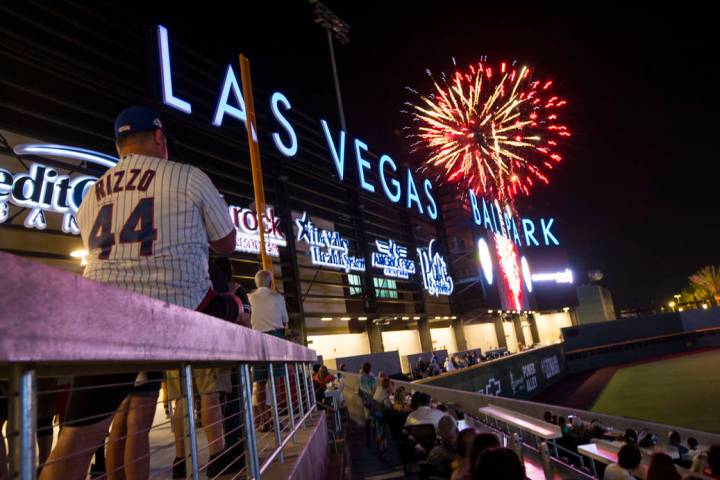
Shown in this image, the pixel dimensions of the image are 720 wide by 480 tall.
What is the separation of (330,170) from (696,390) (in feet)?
56.7

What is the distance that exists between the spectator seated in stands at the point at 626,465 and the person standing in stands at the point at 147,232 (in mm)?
4498

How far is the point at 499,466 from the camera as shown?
2090 mm

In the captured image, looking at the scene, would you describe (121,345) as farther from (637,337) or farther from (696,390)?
(637,337)

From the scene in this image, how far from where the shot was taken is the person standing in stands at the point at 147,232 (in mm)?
1750

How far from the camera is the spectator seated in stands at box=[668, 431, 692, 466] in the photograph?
24.2 feet

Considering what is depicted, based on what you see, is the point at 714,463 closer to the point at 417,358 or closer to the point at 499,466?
the point at 499,466

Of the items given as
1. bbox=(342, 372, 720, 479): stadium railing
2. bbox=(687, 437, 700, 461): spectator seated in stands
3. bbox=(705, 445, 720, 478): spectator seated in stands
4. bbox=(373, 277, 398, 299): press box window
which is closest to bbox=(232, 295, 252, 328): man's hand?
bbox=(342, 372, 720, 479): stadium railing

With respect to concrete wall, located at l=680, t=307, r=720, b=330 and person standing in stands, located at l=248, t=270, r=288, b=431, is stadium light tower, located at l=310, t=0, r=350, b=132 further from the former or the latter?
concrete wall, located at l=680, t=307, r=720, b=330

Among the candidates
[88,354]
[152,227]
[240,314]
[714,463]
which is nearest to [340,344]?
[714,463]

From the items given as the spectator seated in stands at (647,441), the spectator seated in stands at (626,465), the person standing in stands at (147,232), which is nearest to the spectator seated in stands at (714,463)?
the spectator seated in stands at (626,465)

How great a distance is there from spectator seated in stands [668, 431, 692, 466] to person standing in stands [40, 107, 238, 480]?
26.7ft

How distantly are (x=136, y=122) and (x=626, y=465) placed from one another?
16.9 feet

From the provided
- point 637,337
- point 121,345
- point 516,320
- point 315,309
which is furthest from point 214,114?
point 637,337

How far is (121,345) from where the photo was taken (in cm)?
86
